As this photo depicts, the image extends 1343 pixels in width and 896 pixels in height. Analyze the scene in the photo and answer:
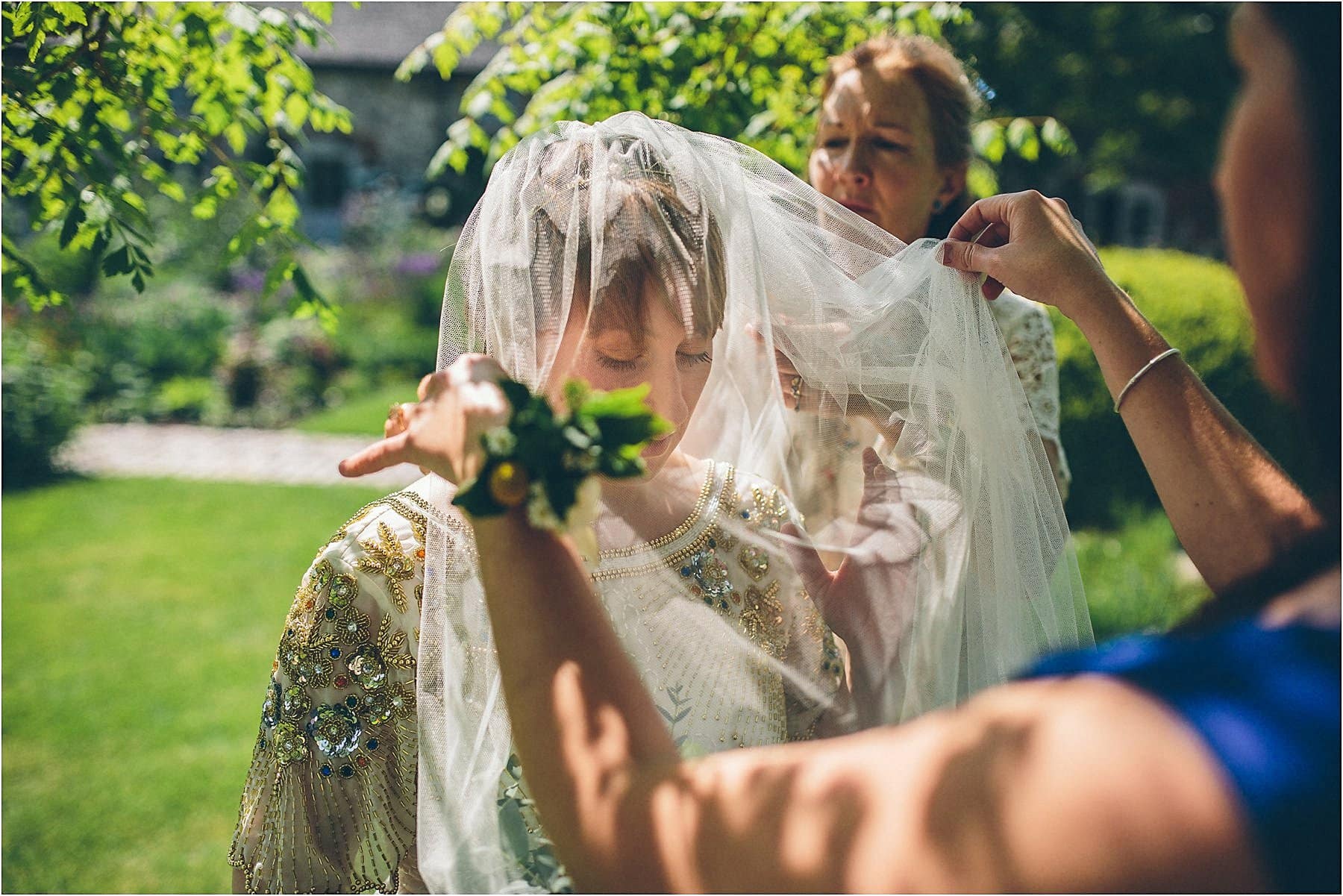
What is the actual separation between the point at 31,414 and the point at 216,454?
154cm

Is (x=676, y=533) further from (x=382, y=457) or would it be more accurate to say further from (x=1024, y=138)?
(x=1024, y=138)

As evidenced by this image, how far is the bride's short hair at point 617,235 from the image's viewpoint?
1.69 m

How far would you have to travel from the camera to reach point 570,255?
5.51 ft

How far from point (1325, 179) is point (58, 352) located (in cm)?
1104

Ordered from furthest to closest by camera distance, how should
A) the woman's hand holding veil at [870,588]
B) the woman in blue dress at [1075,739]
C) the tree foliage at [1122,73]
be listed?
the tree foliage at [1122,73] → the woman's hand holding veil at [870,588] → the woman in blue dress at [1075,739]

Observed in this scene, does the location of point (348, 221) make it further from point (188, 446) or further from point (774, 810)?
point (774, 810)

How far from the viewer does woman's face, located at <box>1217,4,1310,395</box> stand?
987 mm

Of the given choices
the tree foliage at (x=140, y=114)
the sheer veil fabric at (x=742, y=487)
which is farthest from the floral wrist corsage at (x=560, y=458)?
the tree foliage at (x=140, y=114)

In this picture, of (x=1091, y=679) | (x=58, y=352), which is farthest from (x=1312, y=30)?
(x=58, y=352)

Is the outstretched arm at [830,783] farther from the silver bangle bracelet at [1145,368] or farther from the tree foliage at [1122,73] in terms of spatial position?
the tree foliage at [1122,73]

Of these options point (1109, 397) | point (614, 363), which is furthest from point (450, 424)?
point (1109, 397)

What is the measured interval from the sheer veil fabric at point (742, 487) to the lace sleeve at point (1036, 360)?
79 cm

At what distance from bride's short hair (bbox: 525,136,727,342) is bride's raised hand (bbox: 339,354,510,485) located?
18.7 inches

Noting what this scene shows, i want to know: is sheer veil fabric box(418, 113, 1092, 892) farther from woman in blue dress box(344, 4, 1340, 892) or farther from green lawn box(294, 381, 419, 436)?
green lawn box(294, 381, 419, 436)
